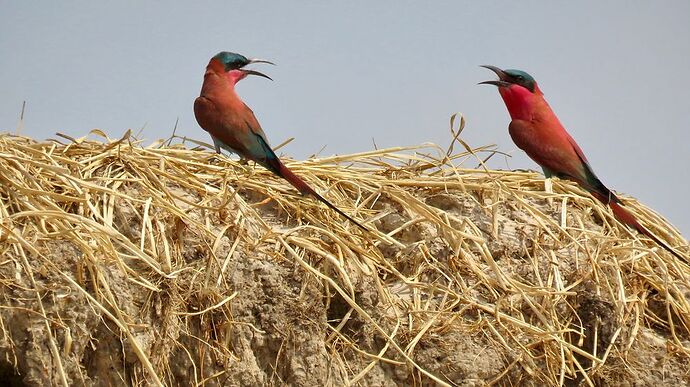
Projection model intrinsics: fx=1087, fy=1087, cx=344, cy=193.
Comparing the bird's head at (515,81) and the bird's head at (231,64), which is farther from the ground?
the bird's head at (231,64)

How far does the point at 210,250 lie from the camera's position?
3.16 m

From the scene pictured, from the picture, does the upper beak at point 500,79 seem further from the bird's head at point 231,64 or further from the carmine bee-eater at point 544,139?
the bird's head at point 231,64

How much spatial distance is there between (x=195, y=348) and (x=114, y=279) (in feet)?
1.01

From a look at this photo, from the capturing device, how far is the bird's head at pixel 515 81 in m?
5.12

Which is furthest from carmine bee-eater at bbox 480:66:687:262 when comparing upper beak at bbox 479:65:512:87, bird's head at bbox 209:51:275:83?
bird's head at bbox 209:51:275:83

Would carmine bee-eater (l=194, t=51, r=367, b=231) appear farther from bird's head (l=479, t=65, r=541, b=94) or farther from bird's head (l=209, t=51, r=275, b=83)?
bird's head (l=479, t=65, r=541, b=94)

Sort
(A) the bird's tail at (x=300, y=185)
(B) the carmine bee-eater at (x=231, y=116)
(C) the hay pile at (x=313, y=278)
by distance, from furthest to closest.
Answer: (B) the carmine bee-eater at (x=231, y=116)
(A) the bird's tail at (x=300, y=185)
(C) the hay pile at (x=313, y=278)

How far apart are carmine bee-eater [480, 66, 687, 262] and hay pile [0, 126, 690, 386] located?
0.18 metres

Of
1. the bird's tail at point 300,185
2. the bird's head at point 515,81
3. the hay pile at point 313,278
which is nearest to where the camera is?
the hay pile at point 313,278

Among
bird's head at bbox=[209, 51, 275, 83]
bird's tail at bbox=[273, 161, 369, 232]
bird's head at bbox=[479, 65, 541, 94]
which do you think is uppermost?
bird's head at bbox=[209, 51, 275, 83]

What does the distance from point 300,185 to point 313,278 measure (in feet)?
1.69

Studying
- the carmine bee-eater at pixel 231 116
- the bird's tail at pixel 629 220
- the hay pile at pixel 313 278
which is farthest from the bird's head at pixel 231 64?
the bird's tail at pixel 629 220

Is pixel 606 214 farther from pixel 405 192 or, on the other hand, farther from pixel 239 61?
pixel 239 61

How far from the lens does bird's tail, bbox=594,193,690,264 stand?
13.6 ft
